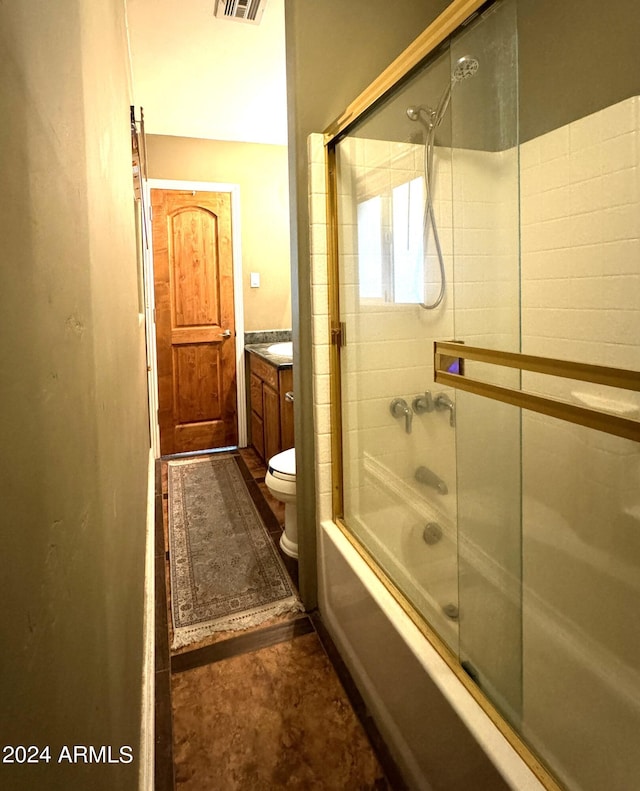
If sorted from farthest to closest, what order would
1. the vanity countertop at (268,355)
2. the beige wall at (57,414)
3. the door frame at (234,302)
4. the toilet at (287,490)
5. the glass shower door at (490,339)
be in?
the door frame at (234,302) < the vanity countertop at (268,355) < the toilet at (287,490) < the glass shower door at (490,339) < the beige wall at (57,414)

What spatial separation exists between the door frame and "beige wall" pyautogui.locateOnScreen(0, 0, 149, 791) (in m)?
2.87

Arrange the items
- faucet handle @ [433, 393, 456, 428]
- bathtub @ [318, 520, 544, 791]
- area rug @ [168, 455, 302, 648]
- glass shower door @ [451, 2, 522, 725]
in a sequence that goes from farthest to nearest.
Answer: area rug @ [168, 455, 302, 648] < faucet handle @ [433, 393, 456, 428] < glass shower door @ [451, 2, 522, 725] < bathtub @ [318, 520, 544, 791]

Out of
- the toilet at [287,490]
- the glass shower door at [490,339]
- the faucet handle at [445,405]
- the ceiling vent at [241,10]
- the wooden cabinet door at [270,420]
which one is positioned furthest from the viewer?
the wooden cabinet door at [270,420]

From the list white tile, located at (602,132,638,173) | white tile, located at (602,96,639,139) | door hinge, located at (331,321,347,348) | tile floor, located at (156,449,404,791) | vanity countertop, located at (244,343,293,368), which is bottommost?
tile floor, located at (156,449,404,791)

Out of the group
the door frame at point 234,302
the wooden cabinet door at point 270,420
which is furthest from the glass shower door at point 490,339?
the door frame at point 234,302

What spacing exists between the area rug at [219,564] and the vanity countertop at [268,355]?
0.87m

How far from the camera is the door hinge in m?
1.92

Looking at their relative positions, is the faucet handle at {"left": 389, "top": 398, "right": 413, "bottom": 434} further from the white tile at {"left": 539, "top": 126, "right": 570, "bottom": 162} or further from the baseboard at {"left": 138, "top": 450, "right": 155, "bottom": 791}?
the baseboard at {"left": 138, "top": 450, "right": 155, "bottom": 791}

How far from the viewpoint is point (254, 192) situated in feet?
13.6

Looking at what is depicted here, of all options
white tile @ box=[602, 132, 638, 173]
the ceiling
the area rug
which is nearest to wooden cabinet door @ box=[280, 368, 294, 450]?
the area rug

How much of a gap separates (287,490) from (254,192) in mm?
2809

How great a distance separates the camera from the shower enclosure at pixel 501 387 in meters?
1.23

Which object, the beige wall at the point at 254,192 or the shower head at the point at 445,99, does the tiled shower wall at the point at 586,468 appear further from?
the beige wall at the point at 254,192

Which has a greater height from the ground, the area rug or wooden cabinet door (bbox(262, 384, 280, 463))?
wooden cabinet door (bbox(262, 384, 280, 463))
